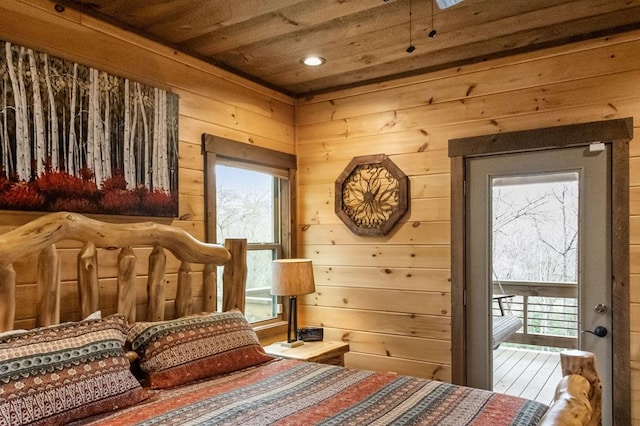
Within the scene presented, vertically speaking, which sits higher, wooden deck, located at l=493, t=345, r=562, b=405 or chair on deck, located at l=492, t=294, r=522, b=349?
chair on deck, located at l=492, t=294, r=522, b=349

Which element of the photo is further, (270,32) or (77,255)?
(270,32)

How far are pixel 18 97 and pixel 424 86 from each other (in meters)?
2.41

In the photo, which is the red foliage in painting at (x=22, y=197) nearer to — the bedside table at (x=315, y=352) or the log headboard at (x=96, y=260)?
the log headboard at (x=96, y=260)

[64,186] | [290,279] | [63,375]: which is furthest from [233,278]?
[63,375]

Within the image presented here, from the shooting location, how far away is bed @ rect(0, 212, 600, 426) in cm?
166

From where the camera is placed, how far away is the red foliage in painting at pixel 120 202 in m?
2.44

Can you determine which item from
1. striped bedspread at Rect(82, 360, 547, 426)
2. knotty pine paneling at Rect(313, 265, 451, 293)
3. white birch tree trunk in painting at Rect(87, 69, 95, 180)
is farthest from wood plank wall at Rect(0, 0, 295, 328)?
knotty pine paneling at Rect(313, 265, 451, 293)

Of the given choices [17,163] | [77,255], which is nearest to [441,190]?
[77,255]

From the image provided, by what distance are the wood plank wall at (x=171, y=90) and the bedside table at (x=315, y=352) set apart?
618mm

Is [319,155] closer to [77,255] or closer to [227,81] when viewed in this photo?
[227,81]

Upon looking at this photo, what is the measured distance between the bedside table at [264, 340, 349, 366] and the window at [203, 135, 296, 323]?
49 centimetres

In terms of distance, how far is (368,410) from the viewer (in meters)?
1.82

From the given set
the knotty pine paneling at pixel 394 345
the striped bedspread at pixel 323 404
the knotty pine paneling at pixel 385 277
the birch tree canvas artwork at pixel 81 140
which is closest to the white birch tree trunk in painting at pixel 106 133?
the birch tree canvas artwork at pixel 81 140

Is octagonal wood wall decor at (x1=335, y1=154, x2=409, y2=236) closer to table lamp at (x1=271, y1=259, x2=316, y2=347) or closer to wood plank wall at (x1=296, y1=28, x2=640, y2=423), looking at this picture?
wood plank wall at (x1=296, y1=28, x2=640, y2=423)
